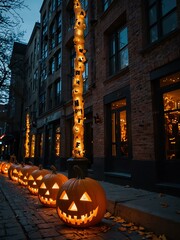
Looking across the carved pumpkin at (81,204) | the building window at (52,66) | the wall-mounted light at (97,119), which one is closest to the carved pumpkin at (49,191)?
the carved pumpkin at (81,204)

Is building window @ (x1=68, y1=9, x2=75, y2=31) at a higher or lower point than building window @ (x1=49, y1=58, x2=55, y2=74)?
higher

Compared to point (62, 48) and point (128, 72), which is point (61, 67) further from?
point (128, 72)

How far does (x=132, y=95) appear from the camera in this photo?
27.6 ft

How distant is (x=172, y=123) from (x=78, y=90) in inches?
122

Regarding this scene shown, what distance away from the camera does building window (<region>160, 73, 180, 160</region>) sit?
6.92 m

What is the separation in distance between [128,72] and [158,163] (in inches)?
153

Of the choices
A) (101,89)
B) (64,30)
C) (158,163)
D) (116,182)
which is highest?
(64,30)

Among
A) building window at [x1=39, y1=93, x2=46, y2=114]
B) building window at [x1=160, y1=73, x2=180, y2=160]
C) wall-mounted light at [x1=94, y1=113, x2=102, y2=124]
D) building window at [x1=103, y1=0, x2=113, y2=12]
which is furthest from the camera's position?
building window at [x1=39, y1=93, x2=46, y2=114]

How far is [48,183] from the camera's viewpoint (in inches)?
228

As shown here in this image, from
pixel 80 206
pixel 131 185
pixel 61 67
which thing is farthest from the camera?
pixel 61 67

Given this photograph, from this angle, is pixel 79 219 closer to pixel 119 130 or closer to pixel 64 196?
pixel 64 196

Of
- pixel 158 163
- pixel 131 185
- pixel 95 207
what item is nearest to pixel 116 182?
pixel 131 185

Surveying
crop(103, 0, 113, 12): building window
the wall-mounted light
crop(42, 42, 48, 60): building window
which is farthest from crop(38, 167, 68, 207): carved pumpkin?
crop(42, 42, 48, 60): building window

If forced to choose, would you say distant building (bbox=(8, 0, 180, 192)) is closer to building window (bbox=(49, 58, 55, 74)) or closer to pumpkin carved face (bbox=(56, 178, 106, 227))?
pumpkin carved face (bbox=(56, 178, 106, 227))
